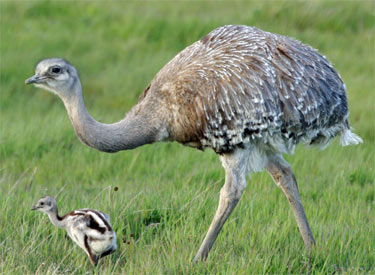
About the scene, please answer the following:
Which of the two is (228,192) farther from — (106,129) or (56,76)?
(56,76)

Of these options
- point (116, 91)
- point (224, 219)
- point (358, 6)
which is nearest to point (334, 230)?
point (224, 219)

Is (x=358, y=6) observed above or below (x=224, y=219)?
above

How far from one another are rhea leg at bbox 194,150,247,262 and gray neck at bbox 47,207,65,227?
1.10 metres

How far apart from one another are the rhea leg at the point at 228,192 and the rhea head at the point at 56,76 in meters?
1.32

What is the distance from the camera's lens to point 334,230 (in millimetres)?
5926

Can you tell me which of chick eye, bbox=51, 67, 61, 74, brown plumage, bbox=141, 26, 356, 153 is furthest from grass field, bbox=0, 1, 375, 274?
chick eye, bbox=51, 67, 61, 74

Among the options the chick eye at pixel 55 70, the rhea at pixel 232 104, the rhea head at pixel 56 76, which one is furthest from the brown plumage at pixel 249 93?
the chick eye at pixel 55 70

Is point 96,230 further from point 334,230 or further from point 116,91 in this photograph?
point 116,91

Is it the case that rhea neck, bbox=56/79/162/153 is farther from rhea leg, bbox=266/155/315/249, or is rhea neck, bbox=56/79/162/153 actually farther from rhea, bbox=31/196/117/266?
rhea leg, bbox=266/155/315/249

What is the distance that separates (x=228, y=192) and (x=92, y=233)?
1.12 metres

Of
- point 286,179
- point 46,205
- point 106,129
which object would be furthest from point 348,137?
point 46,205

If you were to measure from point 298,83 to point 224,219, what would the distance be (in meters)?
1.22

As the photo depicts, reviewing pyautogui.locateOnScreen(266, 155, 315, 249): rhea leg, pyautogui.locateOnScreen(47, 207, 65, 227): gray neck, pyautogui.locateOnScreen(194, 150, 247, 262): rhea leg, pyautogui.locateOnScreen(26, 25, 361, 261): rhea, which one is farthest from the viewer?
pyautogui.locateOnScreen(266, 155, 315, 249): rhea leg

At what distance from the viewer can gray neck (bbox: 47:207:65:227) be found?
5501 millimetres
